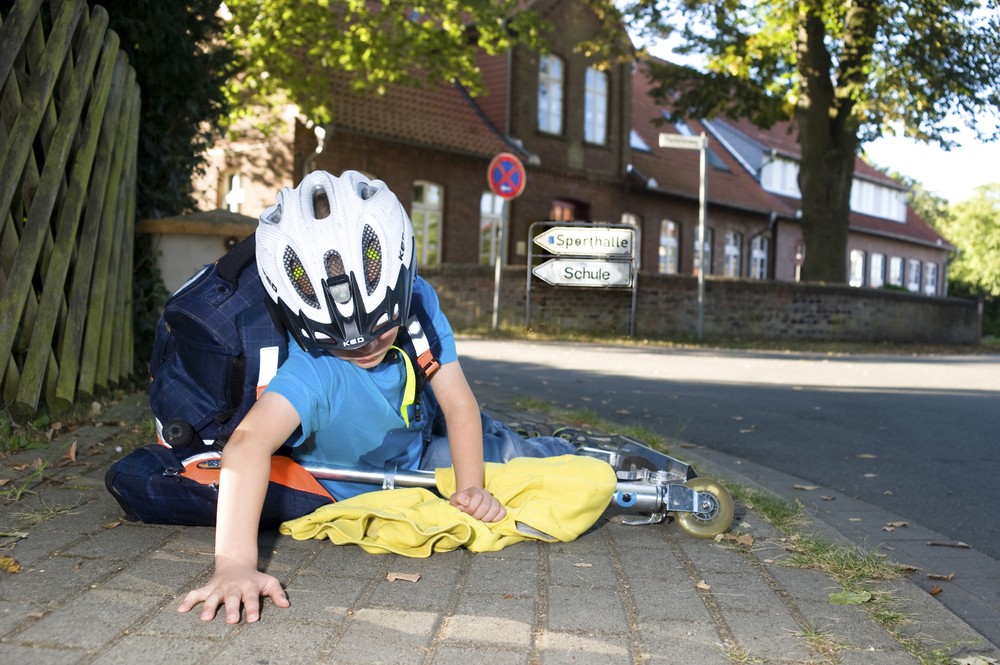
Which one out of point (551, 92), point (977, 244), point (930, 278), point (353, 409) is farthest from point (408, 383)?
point (977, 244)

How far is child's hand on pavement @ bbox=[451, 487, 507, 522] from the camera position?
358 cm

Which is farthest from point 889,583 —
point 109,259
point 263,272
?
point 109,259

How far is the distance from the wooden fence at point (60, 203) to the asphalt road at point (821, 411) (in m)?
2.93

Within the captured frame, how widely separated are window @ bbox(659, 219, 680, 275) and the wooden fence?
27.5m

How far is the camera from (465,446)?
3654 millimetres

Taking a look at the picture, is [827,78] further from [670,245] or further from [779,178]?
[779,178]

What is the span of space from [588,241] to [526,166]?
26.1 m

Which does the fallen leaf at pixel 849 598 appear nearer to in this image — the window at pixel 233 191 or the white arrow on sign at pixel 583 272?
the white arrow on sign at pixel 583 272

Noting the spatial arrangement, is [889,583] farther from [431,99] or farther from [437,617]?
[431,99]

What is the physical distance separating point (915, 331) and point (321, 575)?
25664 millimetres

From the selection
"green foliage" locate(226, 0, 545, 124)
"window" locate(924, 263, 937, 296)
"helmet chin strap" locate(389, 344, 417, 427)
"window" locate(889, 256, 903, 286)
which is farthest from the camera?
"window" locate(924, 263, 937, 296)

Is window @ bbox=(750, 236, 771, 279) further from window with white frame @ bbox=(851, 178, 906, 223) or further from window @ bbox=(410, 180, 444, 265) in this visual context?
window @ bbox=(410, 180, 444, 265)

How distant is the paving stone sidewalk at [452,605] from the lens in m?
2.58

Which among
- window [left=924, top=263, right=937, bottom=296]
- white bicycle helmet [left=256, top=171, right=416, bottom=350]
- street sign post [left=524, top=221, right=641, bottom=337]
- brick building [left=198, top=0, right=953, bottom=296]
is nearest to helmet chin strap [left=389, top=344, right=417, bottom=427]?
white bicycle helmet [left=256, top=171, right=416, bottom=350]
